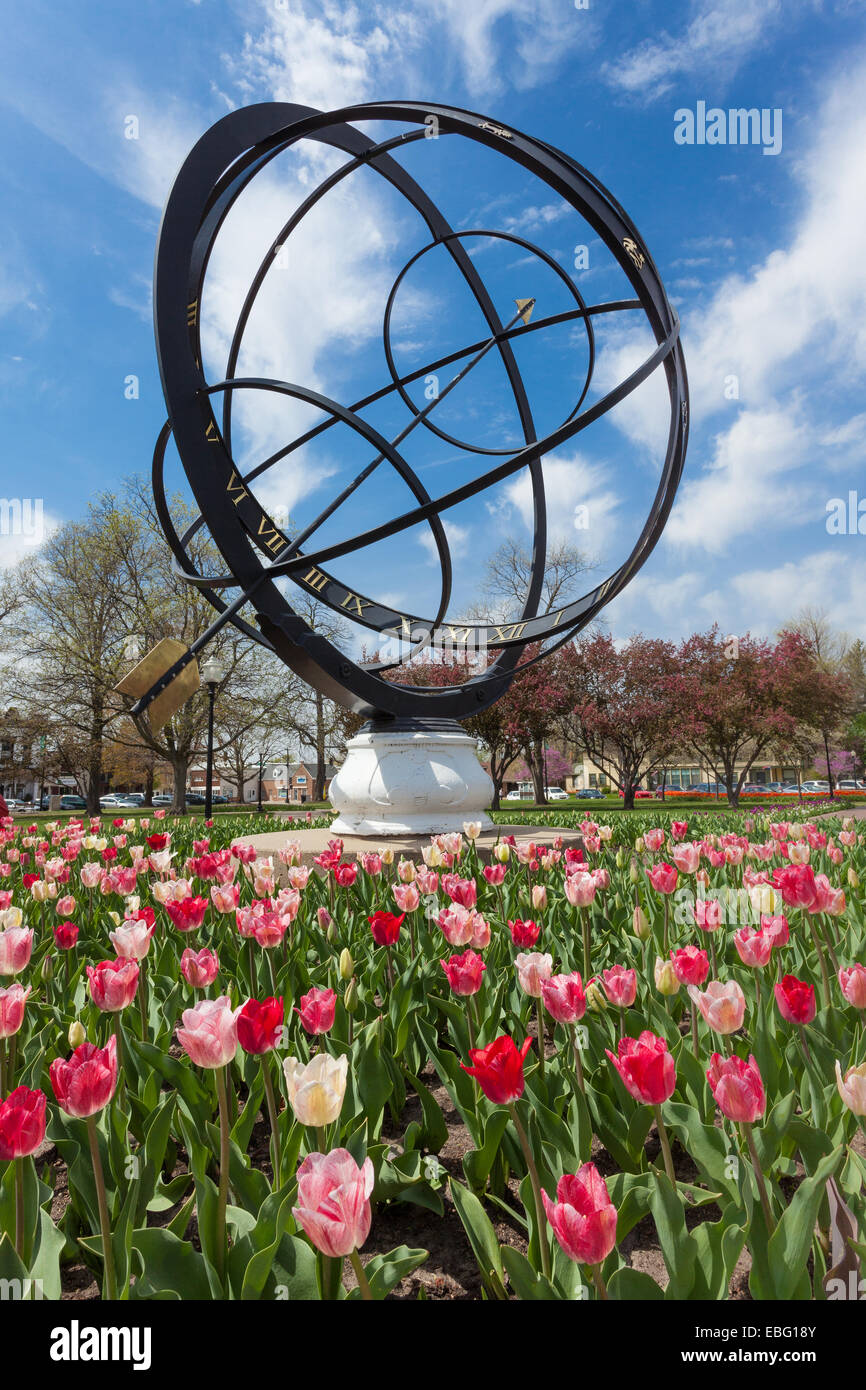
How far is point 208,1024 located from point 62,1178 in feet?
3.70

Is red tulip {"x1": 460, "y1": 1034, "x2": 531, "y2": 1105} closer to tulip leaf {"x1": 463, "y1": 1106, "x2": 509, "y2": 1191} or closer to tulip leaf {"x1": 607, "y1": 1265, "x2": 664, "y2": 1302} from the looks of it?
tulip leaf {"x1": 607, "y1": 1265, "x2": 664, "y2": 1302}

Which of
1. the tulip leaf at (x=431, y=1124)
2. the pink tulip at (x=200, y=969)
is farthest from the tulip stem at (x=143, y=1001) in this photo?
the tulip leaf at (x=431, y=1124)

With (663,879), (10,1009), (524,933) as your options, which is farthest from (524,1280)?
(663,879)

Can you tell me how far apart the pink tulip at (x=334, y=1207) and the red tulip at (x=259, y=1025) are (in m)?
0.51

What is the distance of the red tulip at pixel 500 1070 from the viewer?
47.3 inches

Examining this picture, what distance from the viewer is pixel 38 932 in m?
3.56

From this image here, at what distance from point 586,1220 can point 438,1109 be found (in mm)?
1055

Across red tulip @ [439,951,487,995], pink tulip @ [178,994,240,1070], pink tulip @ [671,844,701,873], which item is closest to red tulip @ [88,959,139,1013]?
pink tulip @ [178,994,240,1070]

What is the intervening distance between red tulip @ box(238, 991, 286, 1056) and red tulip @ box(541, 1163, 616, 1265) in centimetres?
66

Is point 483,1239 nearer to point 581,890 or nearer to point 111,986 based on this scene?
point 111,986

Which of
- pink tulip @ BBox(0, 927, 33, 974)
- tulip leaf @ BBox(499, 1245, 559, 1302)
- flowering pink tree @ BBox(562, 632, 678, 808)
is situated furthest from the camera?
flowering pink tree @ BBox(562, 632, 678, 808)

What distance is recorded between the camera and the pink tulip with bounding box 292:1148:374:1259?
0.93 meters

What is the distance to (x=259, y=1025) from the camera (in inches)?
58.1

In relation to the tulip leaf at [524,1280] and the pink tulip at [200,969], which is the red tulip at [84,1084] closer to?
the pink tulip at [200,969]
